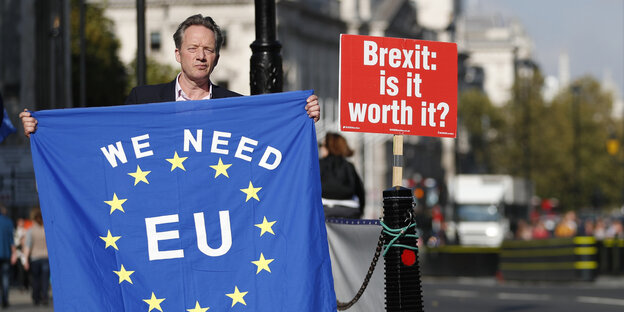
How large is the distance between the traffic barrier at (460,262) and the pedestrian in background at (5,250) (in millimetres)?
15551

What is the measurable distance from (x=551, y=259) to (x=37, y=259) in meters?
12.4

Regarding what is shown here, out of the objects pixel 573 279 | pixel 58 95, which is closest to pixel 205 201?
pixel 573 279

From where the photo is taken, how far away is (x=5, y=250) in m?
24.6

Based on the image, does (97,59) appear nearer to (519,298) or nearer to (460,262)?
(460,262)

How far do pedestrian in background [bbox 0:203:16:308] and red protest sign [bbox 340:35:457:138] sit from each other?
51.1ft

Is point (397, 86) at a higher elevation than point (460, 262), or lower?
higher

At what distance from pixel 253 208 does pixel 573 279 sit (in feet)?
82.1

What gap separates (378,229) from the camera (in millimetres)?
10891

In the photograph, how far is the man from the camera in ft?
25.8

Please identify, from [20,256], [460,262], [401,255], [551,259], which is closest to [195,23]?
[401,255]

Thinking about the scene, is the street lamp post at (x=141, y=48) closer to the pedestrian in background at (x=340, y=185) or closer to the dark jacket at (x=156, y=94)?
the pedestrian in background at (x=340, y=185)

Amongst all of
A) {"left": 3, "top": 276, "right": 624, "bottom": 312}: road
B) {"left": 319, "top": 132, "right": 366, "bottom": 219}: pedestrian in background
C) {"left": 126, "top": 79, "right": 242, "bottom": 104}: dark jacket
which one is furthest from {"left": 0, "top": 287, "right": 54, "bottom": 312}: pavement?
{"left": 126, "top": 79, "right": 242, "bottom": 104}: dark jacket

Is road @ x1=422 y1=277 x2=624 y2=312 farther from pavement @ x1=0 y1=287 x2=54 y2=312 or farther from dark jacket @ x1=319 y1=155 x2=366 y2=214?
dark jacket @ x1=319 y1=155 x2=366 y2=214

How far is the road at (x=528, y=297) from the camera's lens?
2088 centimetres
